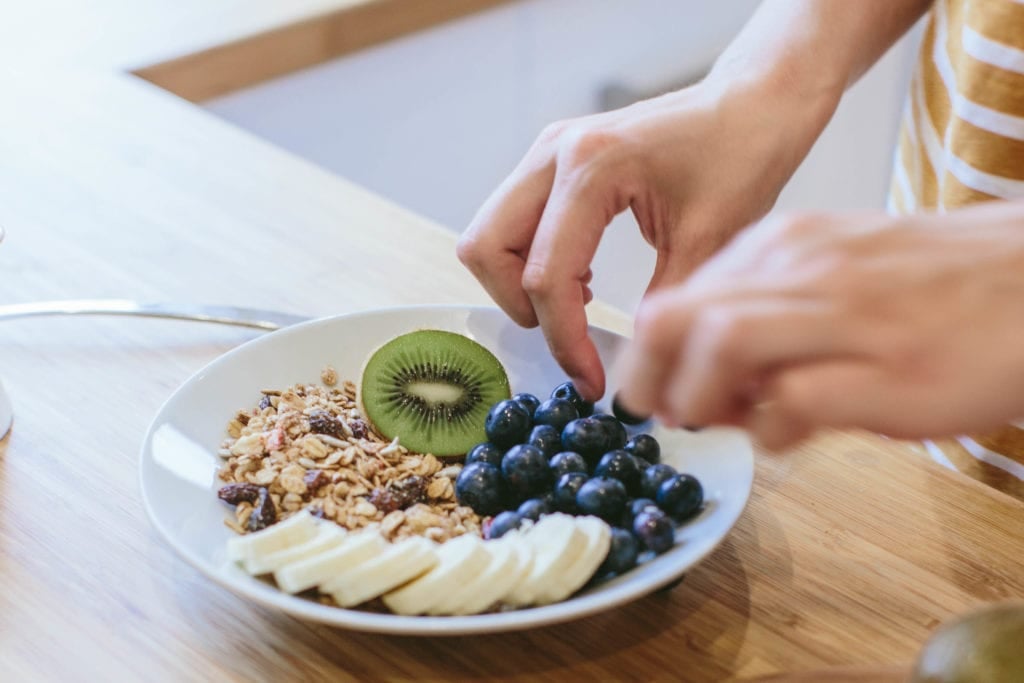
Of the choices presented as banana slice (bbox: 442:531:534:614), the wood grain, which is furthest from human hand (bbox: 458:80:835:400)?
the wood grain

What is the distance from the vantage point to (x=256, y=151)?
1320 mm

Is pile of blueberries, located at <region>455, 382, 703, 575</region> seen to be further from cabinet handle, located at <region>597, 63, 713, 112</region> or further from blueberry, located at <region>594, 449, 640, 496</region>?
cabinet handle, located at <region>597, 63, 713, 112</region>

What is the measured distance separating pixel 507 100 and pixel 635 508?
159 centimetres

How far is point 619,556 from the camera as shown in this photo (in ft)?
2.23

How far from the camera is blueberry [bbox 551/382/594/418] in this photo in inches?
33.3

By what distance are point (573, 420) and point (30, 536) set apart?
0.37 m

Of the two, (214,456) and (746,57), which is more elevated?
(746,57)

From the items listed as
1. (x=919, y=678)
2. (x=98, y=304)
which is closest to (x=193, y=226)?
(x=98, y=304)

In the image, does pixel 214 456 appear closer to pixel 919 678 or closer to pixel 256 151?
pixel 919 678

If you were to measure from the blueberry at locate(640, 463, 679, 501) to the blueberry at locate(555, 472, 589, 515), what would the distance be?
4cm

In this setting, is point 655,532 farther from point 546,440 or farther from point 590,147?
point 590,147

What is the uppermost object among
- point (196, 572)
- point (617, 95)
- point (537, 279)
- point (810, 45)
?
point (810, 45)

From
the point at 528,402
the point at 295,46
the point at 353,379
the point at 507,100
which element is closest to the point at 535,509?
the point at 528,402

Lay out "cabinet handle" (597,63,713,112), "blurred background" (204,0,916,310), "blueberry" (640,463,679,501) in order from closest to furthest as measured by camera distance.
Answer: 1. "blueberry" (640,463,679,501)
2. "blurred background" (204,0,916,310)
3. "cabinet handle" (597,63,713,112)
